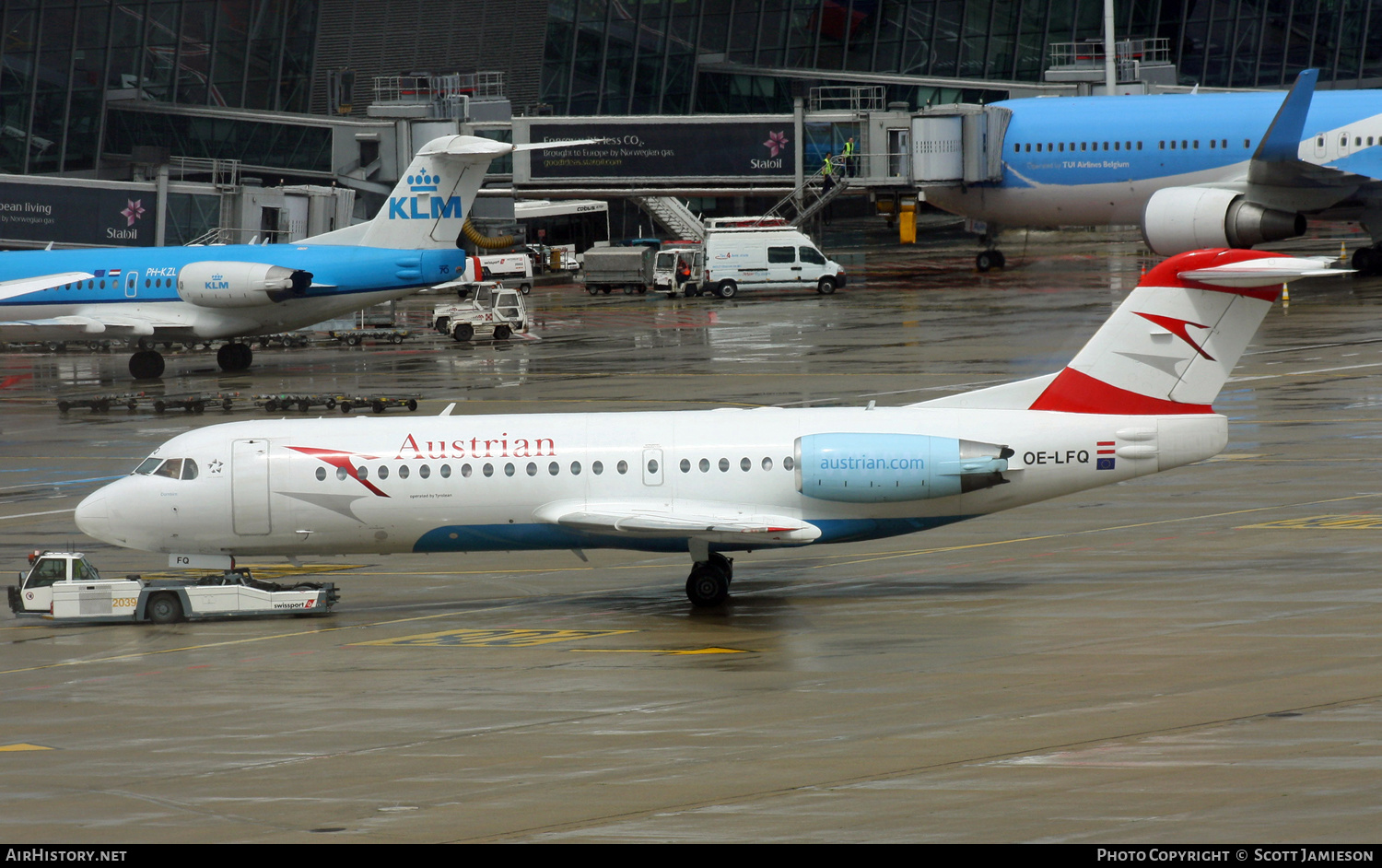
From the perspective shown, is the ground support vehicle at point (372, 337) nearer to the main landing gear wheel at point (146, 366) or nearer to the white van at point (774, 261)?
the main landing gear wheel at point (146, 366)

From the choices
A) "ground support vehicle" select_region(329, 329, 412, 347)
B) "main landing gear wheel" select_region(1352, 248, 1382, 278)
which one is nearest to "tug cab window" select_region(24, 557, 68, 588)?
"ground support vehicle" select_region(329, 329, 412, 347)

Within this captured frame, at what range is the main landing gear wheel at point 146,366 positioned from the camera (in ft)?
173

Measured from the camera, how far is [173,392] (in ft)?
163

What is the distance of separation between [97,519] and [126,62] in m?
69.2

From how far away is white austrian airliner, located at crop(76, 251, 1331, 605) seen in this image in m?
23.1

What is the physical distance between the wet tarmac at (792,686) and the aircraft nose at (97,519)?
153 centimetres

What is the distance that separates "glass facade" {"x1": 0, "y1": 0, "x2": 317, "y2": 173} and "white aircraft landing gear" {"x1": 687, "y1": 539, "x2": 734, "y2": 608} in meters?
72.2

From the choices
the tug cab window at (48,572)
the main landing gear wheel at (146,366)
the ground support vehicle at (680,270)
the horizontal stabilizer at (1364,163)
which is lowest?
the tug cab window at (48,572)

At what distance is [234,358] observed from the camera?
5438 centimetres

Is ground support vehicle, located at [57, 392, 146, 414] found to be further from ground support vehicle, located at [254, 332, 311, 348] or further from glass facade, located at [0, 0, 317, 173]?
glass facade, located at [0, 0, 317, 173]

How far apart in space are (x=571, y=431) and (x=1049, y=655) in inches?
327

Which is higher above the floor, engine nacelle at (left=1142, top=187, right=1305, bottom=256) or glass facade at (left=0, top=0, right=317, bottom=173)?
glass facade at (left=0, top=0, right=317, bottom=173)

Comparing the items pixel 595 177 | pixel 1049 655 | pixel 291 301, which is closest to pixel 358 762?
pixel 1049 655

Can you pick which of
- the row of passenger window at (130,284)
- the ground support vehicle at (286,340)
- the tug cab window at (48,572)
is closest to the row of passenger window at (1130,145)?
the ground support vehicle at (286,340)
